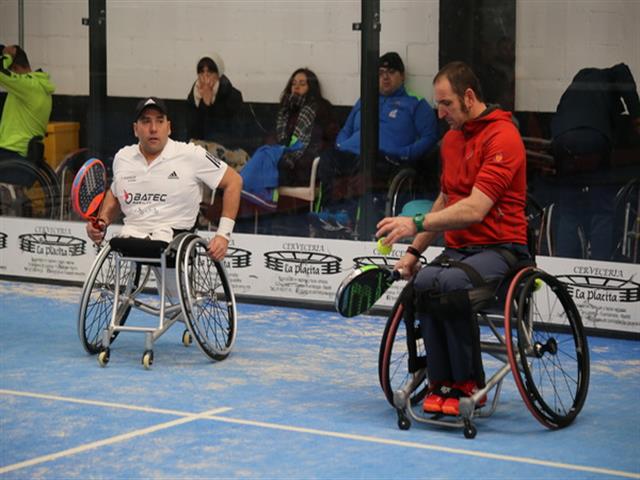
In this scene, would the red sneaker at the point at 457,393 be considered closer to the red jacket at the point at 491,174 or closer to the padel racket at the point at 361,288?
the padel racket at the point at 361,288

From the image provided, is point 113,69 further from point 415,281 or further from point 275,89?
point 415,281

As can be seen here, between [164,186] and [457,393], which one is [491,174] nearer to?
[457,393]

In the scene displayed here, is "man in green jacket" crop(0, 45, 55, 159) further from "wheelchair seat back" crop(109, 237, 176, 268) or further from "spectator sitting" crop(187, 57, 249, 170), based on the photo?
"wheelchair seat back" crop(109, 237, 176, 268)

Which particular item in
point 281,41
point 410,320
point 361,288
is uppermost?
point 281,41

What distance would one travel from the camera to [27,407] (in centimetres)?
702

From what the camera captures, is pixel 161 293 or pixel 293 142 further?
pixel 293 142

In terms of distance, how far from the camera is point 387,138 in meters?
10.0

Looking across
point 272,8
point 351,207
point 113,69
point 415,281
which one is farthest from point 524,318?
point 113,69

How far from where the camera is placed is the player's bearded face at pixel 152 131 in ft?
26.8

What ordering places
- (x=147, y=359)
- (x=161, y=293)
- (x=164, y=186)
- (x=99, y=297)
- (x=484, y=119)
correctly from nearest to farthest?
(x=484, y=119), (x=147, y=359), (x=161, y=293), (x=164, y=186), (x=99, y=297)

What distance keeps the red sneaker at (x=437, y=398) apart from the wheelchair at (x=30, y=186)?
18.0 ft

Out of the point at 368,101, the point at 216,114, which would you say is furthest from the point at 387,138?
the point at 216,114

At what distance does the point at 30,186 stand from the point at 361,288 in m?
5.50

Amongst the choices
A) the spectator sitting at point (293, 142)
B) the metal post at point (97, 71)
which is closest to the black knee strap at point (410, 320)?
the spectator sitting at point (293, 142)
